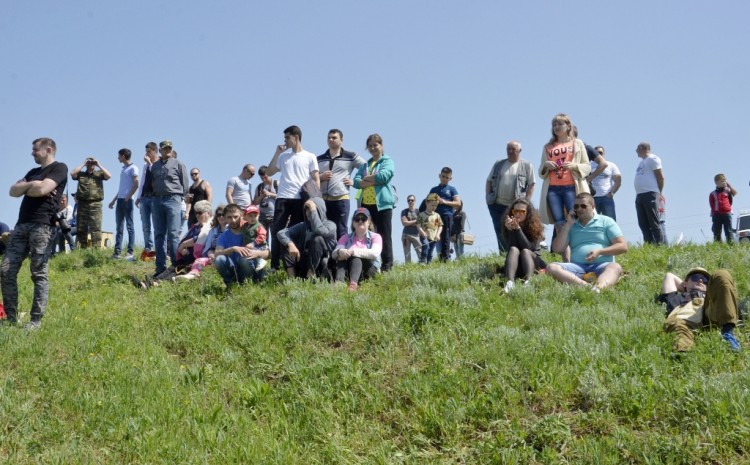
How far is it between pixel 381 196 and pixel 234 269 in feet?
8.18

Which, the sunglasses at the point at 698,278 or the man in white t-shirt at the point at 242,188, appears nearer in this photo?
the sunglasses at the point at 698,278

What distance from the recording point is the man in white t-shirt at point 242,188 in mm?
15633

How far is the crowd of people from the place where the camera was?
9086 mm

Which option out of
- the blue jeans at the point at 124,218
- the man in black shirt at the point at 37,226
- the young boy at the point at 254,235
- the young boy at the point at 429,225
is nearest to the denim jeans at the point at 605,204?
the young boy at the point at 429,225

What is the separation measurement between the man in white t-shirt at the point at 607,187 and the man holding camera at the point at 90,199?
10.4 meters

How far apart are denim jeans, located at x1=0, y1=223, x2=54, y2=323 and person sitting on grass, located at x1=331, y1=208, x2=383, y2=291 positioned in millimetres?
3722

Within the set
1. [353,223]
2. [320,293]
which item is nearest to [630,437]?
[320,293]

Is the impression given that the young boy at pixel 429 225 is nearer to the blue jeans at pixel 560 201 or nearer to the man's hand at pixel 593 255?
the blue jeans at pixel 560 201

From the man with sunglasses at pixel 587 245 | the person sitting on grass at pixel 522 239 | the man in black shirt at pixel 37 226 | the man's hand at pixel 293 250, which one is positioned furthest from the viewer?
the man's hand at pixel 293 250

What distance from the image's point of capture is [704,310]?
7.47 metres

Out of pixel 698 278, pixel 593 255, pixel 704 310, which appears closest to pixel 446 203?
pixel 593 255

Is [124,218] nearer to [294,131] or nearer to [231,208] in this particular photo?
[231,208]

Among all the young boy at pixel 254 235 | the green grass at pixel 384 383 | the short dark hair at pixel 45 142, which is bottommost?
the green grass at pixel 384 383

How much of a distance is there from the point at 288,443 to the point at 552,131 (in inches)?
275
